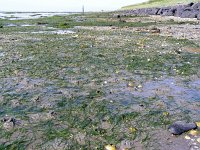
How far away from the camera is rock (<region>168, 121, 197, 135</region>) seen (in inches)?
339

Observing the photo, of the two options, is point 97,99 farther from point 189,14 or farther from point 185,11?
point 185,11

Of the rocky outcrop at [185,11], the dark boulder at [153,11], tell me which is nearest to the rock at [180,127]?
the rocky outcrop at [185,11]

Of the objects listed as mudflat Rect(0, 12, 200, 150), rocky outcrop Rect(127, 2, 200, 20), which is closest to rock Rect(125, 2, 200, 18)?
rocky outcrop Rect(127, 2, 200, 20)

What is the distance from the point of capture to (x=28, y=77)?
14.5 m

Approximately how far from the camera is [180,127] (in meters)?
8.73

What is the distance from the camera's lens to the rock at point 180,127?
861 centimetres

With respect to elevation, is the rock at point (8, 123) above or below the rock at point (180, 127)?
above

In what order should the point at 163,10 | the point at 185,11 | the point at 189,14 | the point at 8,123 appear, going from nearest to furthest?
the point at 8,123, the point at 189,14, the point at 185,11, the point at 163,10

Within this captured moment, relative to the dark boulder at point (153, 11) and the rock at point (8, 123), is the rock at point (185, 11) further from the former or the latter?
the rock at point (8, 123)

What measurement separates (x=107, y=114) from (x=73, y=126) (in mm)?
1447

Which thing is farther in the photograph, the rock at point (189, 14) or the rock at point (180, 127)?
the rock at point (189, 14)

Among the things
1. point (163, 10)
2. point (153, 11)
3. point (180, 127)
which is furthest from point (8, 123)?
point (153, 11)

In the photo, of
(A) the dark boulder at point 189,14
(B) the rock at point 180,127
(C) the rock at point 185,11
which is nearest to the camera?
(B) the rock at point 180,127

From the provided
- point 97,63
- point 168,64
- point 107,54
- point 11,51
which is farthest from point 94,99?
point 11,51
